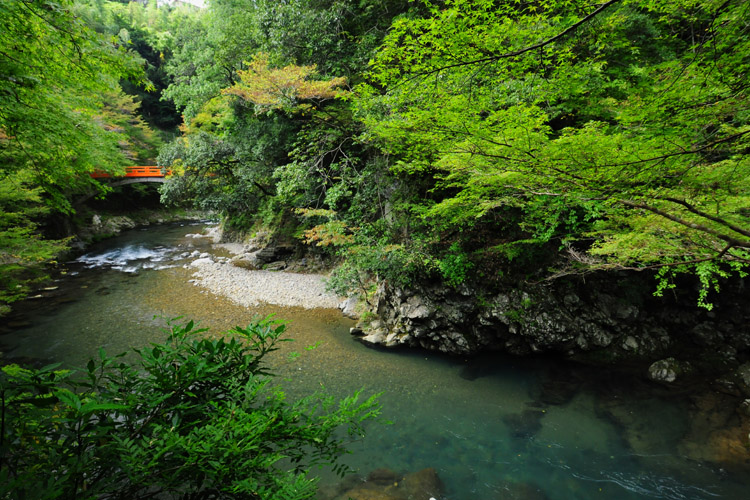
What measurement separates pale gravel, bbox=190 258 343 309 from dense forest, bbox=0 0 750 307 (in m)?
1.70

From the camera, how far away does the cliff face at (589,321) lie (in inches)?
245

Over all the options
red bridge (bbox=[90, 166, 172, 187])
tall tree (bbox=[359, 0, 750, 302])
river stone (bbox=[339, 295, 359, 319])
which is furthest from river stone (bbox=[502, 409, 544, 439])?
red bridge (bbox=[90, 166, 172, 187])

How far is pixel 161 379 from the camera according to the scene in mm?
1467

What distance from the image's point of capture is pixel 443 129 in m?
3.30

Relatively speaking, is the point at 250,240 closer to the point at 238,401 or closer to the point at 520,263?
the point at 520,263

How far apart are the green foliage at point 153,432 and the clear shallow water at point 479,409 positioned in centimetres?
362

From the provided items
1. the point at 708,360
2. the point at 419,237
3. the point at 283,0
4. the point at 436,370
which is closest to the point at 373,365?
the point at 436,370

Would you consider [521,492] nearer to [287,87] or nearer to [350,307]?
[350,307]

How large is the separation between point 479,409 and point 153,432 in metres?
5.51

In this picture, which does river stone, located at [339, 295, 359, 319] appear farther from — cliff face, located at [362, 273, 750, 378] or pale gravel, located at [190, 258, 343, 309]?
cliff face, located at [362, 273, 750, 378]

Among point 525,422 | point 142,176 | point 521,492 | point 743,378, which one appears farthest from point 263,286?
point 142,176

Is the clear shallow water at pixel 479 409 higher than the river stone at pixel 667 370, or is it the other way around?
the river stone at pixel 667 370

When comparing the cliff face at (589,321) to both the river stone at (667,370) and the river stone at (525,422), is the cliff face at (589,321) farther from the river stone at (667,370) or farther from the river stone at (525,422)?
the river stone at (525,422)

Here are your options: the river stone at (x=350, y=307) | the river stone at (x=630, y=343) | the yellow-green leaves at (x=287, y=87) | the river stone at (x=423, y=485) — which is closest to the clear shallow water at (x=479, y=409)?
the river stone at (x=423, y=485)
